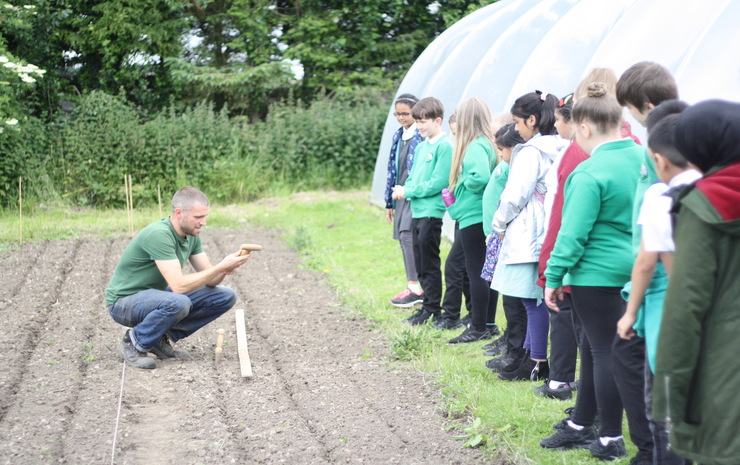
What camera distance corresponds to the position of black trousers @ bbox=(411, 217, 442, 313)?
630 cm

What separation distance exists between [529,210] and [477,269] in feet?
3.46

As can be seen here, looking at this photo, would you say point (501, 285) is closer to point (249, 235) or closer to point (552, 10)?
point (552, 10)

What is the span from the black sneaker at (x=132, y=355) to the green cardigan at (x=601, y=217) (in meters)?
3.09

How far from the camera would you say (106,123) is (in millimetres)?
13977

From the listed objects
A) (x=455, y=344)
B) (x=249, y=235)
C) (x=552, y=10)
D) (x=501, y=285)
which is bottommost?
(x=249, y=235)

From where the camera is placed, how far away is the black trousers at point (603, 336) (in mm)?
3516

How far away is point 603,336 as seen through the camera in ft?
11.6

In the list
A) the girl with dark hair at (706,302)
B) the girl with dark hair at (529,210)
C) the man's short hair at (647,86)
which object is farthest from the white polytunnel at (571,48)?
the girl with dark hair at (706,302)

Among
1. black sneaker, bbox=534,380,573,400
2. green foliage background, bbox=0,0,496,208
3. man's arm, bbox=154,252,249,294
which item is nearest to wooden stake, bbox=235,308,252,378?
man's arm, bbox=154,252,249,294

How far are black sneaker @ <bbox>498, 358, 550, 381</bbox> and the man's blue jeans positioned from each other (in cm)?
210

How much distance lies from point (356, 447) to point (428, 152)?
2789 mm

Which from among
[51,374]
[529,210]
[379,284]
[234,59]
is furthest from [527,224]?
[234,59]

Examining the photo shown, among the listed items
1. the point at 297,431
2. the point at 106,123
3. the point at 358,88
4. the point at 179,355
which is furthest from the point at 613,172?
the point at 358,88

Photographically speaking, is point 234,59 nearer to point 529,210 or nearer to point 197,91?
point 197,91
